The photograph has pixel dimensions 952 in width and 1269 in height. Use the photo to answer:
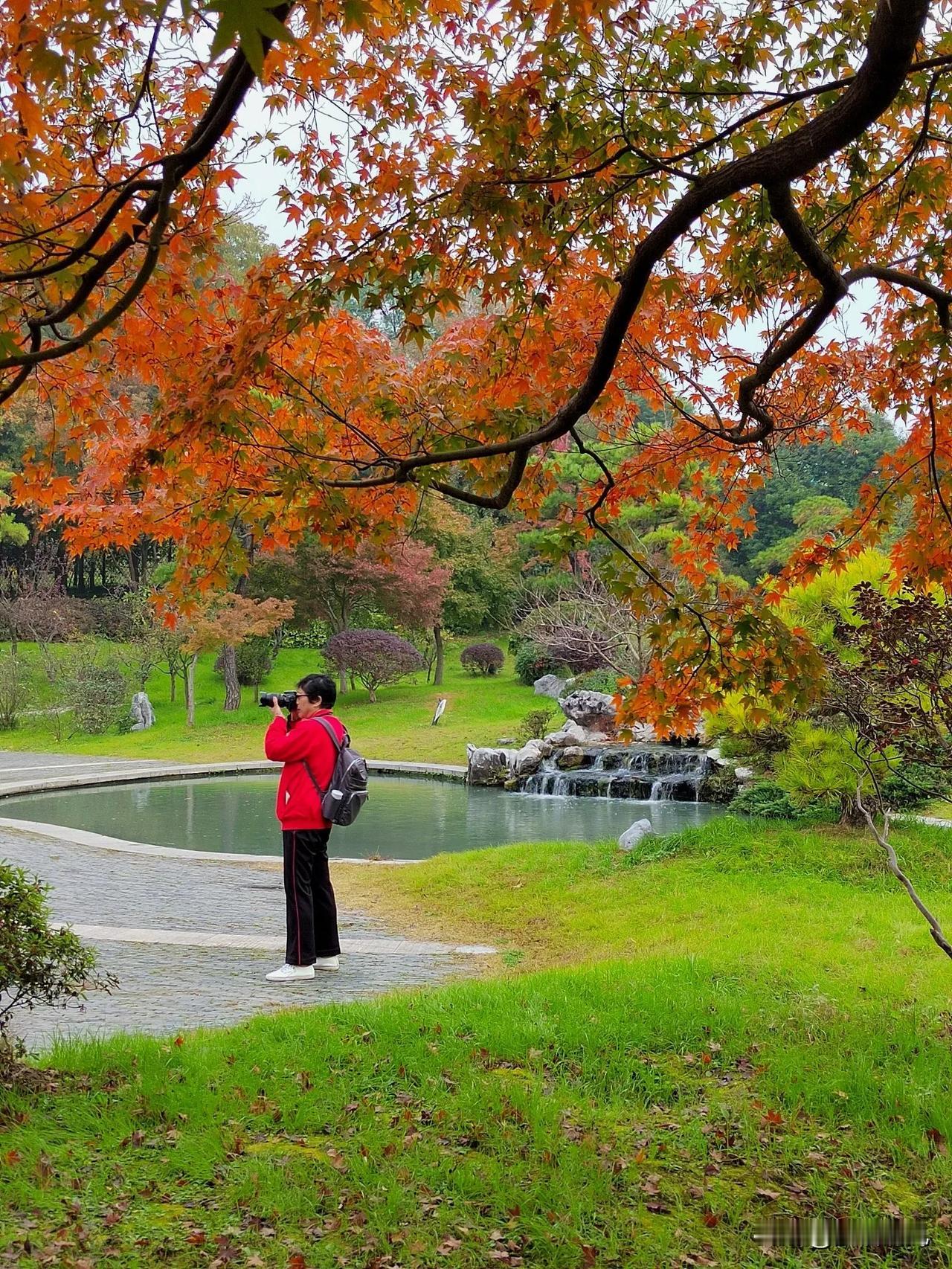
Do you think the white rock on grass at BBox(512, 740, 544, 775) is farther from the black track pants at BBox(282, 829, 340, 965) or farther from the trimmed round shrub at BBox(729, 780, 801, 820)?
the black track pants at BBox(282, 829, 340, 965)

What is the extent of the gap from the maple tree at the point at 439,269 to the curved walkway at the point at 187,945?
2395 millimetres

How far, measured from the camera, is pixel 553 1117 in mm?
3486

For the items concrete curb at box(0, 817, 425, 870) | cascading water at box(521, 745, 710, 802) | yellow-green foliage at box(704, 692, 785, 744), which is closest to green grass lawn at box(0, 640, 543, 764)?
cascading water at box(521, 745, 710, 802)

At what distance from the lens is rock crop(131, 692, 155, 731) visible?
25.5m

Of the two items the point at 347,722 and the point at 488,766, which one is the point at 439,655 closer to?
→ the point at 347,722

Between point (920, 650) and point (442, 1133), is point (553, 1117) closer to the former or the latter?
point (442, 1133)

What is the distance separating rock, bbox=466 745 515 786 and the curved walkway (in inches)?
304

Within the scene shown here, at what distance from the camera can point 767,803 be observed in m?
10.6

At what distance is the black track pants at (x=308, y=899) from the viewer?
5.88 meters

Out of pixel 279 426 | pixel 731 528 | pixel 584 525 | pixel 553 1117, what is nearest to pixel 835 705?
pixel 731 528

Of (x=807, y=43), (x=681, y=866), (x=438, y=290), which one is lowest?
(x=681, y=866)

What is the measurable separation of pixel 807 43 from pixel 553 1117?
4.61 m

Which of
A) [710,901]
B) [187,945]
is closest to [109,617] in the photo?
[187,945]

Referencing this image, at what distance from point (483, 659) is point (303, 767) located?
80.0 feet
